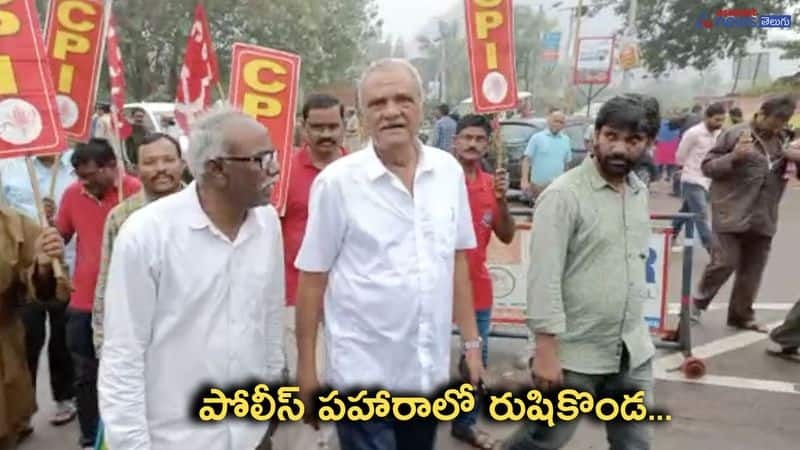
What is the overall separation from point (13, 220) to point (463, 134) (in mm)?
2216

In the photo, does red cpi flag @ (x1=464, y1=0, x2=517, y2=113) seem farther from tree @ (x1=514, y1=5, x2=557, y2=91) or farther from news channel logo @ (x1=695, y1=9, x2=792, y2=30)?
tree @ (x1=514, y1=5, x2=557, y2=91)

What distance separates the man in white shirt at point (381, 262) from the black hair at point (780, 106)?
4.06 m

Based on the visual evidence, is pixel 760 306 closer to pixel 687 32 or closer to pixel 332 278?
pixel 332 278

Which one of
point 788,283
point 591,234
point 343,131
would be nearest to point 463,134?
point 343,131

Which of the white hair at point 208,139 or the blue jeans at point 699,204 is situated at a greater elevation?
the white hair at point 208,139

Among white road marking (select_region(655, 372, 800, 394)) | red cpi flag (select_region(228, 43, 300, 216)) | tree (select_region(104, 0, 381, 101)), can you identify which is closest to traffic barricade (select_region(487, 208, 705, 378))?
white road marking (select_region(655, 372, 800, 394))

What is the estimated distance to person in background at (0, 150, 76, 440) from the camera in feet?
15.0

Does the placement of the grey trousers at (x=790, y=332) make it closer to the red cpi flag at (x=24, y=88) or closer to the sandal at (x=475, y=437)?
the sandal at (x=475, y=437)

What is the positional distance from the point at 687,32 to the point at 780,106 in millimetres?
24553

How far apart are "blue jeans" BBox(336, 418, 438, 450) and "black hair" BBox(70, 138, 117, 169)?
2211 millimetres

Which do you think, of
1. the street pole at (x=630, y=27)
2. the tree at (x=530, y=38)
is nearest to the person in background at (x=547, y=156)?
the street pole at (x=630, y=27)

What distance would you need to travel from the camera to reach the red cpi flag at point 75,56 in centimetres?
433

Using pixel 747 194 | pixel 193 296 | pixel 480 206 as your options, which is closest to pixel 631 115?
pixel 480 206

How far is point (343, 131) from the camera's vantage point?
13.4 feet
